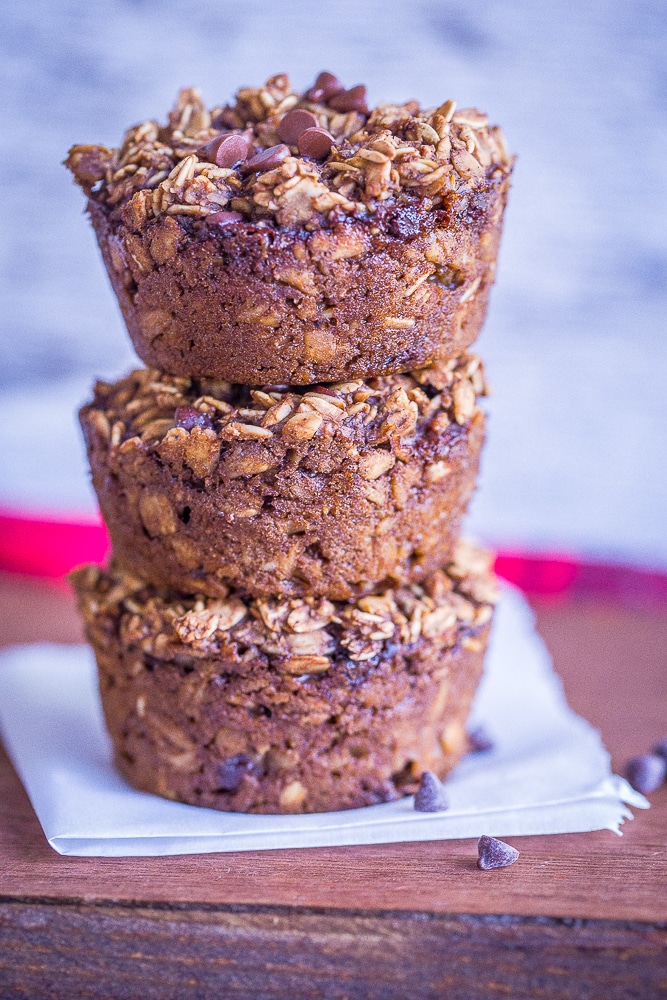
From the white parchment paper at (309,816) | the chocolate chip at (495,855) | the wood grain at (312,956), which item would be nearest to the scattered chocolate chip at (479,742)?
the white parchment paper at (309,816)

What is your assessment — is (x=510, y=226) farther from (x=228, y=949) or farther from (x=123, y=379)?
(x=228, y=949)

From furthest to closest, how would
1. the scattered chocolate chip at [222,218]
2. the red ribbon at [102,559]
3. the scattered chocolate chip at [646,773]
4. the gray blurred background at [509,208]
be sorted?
the red ribbon at [102,559] < the gray blurred background at [509,208] < the scattered chocolate chip at [646,773] < the scattered chocolate chip at [222,218]

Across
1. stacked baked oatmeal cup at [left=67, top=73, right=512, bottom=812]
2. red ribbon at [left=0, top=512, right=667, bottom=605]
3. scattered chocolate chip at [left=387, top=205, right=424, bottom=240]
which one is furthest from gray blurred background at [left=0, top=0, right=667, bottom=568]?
scattered chocolate chip at [left=387, top=205, right=424, bottom=240]

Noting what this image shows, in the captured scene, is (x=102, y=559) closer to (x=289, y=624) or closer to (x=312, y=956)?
(x=289, y=624)

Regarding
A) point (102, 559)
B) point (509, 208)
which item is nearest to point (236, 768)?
point (102, 559)

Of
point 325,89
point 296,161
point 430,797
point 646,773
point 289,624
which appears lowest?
point 646,773

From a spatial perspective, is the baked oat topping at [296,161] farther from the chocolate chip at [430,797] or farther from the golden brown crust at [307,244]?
the chocolate chip at [430,797]

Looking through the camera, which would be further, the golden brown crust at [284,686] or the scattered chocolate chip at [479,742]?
the scattered chocolate chip at [479,742]
